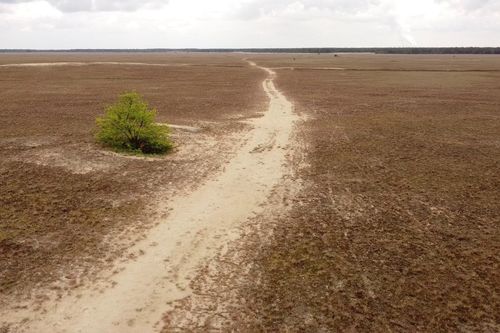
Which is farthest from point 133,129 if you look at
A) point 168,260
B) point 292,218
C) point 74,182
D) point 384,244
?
point 384,244

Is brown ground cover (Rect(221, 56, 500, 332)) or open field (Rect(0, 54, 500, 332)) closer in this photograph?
brown ground cover (Rect(221, 56, 500, 332))

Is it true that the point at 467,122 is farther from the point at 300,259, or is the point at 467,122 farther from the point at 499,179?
the point at 300,259

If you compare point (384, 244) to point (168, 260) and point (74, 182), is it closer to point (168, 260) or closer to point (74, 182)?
point (168, 260)

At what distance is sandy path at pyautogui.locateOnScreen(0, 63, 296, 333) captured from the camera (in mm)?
7758

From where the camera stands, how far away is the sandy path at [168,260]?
7.76 metres

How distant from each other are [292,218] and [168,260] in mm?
4084

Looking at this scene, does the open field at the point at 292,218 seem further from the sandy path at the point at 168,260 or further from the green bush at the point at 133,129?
the green bush at the point at 133,129

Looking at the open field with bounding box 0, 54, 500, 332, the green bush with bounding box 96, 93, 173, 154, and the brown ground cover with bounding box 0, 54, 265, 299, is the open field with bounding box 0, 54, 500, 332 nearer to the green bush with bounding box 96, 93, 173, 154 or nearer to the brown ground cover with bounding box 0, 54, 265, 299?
the brown ground cover with bounding box 0, 54, 265, 299

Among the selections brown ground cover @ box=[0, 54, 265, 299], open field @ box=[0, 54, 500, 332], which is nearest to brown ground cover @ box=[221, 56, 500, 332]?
open field @ box=[0, 54, 500, 332]

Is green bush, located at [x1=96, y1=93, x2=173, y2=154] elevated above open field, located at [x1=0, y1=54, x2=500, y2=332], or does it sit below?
above

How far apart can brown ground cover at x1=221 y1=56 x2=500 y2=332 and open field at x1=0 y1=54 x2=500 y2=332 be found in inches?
1.7

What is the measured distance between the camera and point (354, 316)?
816 centimetres

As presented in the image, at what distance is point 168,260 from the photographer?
32.4 ft

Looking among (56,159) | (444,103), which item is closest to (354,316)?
(56,159)
